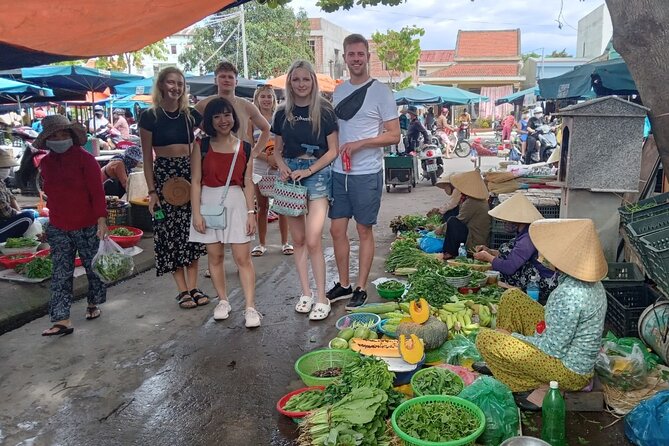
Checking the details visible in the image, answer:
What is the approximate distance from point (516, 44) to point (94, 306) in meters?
46.4

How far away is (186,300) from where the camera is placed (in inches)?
199

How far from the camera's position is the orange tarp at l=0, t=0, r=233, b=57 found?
9.38 ft

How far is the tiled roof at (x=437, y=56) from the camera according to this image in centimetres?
5282

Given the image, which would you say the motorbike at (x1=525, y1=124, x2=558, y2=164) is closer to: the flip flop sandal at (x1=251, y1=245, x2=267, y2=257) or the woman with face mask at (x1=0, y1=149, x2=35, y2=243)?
the flip flop sandal at (x1=251, y1=245, x2=267, y2=257)

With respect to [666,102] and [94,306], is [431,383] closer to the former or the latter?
[666,102]

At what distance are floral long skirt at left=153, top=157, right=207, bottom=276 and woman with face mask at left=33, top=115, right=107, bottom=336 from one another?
49cm

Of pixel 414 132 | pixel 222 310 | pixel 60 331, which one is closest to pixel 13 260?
pixel 60 331

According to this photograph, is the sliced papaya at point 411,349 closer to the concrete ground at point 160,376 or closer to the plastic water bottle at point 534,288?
the concrete ground at point 160,376

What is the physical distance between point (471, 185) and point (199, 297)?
3132 mm

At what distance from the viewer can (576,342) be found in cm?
294

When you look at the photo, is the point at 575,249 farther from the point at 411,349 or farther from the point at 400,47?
the point at 400,47

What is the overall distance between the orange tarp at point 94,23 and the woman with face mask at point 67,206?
105 cm

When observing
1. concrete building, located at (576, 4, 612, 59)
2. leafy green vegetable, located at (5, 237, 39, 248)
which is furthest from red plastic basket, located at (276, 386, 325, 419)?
concrete building, located at (576, 4, 612, 59)

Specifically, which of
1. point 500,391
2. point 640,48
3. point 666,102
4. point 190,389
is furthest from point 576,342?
point 190,389
